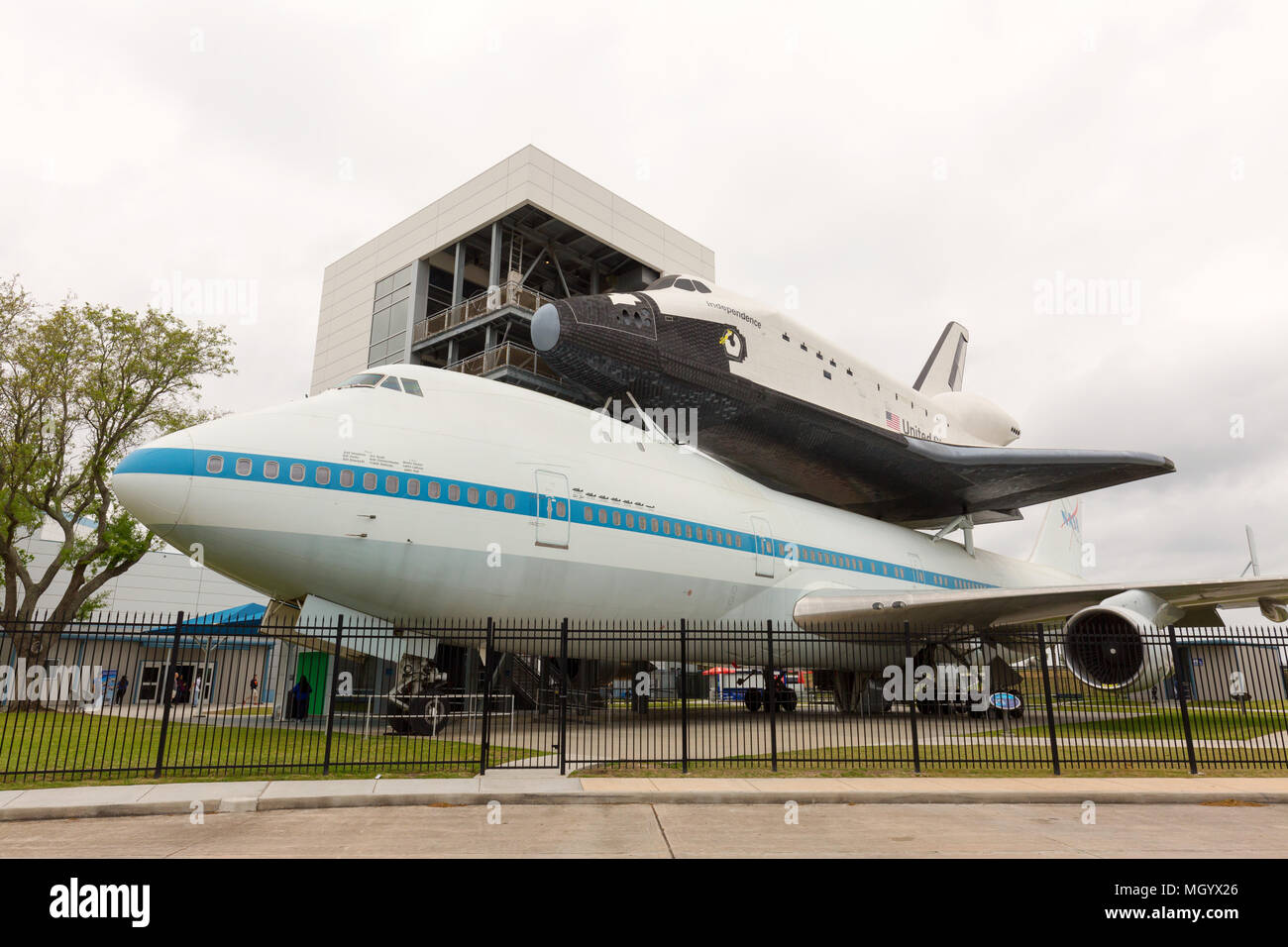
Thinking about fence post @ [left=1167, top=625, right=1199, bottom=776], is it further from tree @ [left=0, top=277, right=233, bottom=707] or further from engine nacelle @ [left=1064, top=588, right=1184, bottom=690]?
tree @ [left=0, top=277, right=233, bottom=707]

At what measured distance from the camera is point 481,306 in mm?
31812

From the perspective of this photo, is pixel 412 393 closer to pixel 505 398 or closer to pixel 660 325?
pixel 505 398

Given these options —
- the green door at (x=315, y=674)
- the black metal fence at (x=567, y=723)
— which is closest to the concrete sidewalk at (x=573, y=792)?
the black metal fence at (x=567, y=723)

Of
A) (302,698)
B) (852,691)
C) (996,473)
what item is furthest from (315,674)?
(996,473)

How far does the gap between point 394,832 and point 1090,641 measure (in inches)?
500

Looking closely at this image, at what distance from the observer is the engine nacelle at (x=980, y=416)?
107 ft

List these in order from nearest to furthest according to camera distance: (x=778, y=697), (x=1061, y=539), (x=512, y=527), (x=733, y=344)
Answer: (x=512, y=527) < (x=733, y=344) < (x=778, y=697) < (x=1061, y=539)

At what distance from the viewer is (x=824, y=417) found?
2398 cm

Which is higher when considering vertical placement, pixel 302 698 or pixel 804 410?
pixel 804 410

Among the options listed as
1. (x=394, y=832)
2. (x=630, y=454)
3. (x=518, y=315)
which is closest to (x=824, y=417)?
(x=630, y=454)

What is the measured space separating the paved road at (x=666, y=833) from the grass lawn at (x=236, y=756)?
7.89ft

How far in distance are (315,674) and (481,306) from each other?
17.4m

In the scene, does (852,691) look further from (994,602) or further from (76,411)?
(76,411)

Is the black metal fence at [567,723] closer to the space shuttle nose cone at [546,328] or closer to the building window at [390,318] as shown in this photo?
the space shuttle nose cone at [546,328]
